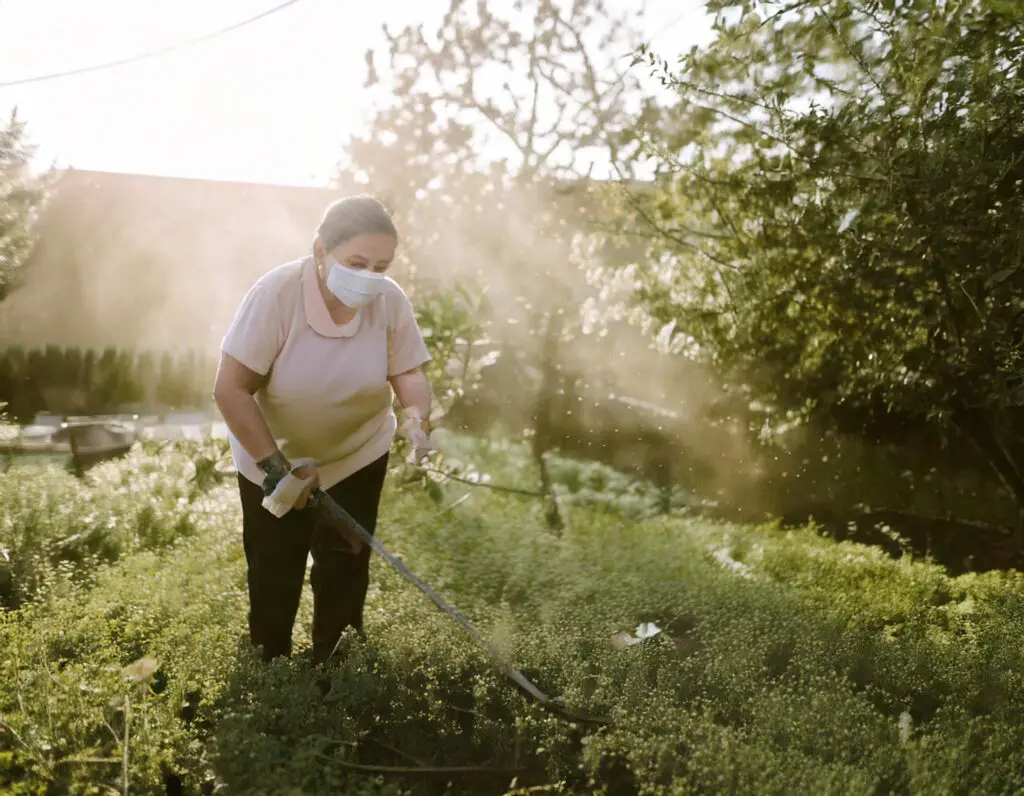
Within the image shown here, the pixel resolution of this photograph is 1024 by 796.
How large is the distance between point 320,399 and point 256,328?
36 cm

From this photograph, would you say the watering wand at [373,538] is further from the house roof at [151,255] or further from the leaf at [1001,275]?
the house roof at [151,255]

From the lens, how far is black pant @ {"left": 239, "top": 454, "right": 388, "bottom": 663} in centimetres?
312

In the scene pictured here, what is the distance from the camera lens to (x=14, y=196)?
366 inches

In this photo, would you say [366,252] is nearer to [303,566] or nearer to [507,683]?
[303,566]

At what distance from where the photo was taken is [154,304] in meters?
15.1

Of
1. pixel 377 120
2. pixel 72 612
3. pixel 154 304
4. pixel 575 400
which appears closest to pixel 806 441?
pixel 575 400

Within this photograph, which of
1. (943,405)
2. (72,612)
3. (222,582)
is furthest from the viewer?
(943,405)

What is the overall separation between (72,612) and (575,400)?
24.2 feet

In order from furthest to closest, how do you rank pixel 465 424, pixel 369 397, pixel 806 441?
pixel 465 424, pixel 806 441, pixel 369 397

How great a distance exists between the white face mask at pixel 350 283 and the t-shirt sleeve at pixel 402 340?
1.16 feet

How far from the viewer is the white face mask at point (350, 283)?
2.82 meters

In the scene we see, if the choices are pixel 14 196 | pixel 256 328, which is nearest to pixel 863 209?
pixel 256 328

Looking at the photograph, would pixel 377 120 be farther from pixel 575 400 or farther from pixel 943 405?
pixel 943 405

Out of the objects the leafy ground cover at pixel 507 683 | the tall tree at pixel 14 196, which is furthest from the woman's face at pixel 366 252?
the tall tree at pixel 14 196
